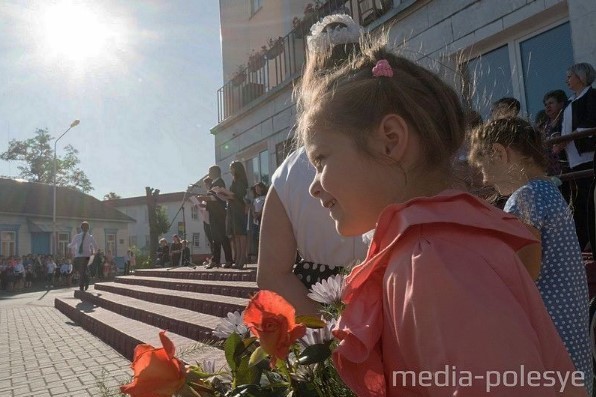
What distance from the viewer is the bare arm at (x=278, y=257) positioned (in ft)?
4.97

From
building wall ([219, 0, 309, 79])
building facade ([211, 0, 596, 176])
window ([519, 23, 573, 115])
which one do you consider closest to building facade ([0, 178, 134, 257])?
building wall ([219, 0, 309, 79])

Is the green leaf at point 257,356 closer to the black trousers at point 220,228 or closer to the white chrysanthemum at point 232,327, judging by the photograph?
the white chrysanthemum at point 232,327

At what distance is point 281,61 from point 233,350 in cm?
1334

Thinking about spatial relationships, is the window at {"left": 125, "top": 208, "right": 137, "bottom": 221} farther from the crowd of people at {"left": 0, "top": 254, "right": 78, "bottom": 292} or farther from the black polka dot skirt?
the black polka dot skirt

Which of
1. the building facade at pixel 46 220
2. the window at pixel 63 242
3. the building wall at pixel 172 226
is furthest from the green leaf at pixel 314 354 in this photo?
the building wall at pixel 172 226

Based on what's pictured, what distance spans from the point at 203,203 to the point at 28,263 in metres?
25.7

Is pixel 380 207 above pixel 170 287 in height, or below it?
above

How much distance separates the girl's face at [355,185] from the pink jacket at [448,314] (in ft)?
0.57

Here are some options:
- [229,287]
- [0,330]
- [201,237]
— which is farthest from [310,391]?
[201,237]

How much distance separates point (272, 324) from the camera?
0.67 meters

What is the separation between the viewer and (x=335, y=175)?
96 centimetres

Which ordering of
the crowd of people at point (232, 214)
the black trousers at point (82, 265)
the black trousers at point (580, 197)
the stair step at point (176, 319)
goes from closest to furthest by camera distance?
the black trousers at point (580, 197) → the stair step at point (176, 319) → the crowd of people at point (232, 214) → the black trousers at point (82, 265)

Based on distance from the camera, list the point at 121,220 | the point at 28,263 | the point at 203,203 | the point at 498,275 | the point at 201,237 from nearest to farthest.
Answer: the point at 498,275 → the point at 203,203 → the point at 28,263 → the point at 121,220 → the point at 201,237

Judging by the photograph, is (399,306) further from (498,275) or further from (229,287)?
(229,287)
